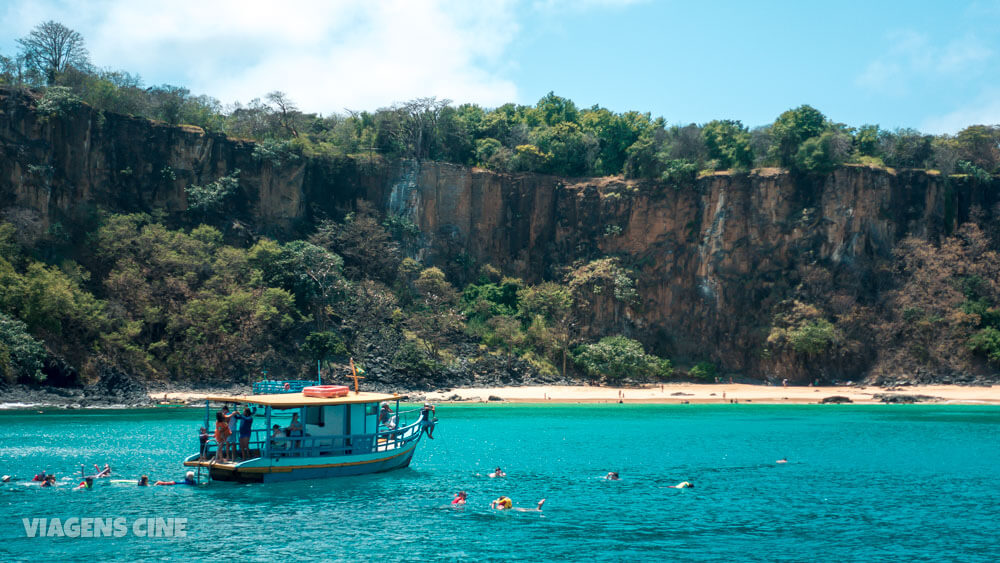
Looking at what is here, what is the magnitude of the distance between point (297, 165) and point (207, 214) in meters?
10.1

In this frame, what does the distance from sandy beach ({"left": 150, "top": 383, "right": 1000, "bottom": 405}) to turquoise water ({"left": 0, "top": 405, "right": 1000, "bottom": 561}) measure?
707 inches

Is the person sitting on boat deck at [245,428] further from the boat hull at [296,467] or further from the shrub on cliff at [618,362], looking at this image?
the shrub on cliff at [618,362]

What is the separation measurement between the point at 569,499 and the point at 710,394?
4326cm

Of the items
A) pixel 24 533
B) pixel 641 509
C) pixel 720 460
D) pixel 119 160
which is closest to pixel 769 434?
pixel 720 460

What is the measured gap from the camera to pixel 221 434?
27469mm

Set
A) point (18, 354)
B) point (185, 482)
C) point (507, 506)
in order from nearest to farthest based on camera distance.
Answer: point (507, 506) < point (185, 482) < point (18, 354)

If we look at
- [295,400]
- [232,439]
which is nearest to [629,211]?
[295,400]

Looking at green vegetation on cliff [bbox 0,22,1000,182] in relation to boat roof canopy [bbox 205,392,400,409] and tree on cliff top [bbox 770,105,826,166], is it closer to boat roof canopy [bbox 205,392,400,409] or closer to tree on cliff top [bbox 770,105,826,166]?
tree on cliff top [bbox 770,105,826,166]

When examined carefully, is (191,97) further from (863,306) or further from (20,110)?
(863,306)

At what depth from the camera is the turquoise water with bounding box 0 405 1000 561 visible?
20.4 meters

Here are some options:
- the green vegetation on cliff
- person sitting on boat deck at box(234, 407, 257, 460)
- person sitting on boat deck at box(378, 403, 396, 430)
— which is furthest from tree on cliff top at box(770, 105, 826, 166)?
person sitting on boat deck at box(234, 407, 257, 460)

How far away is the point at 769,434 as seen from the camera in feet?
141

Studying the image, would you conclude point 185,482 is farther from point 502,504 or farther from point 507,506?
point 507,506

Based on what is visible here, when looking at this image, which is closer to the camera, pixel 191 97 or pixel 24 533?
pixel 24 533
